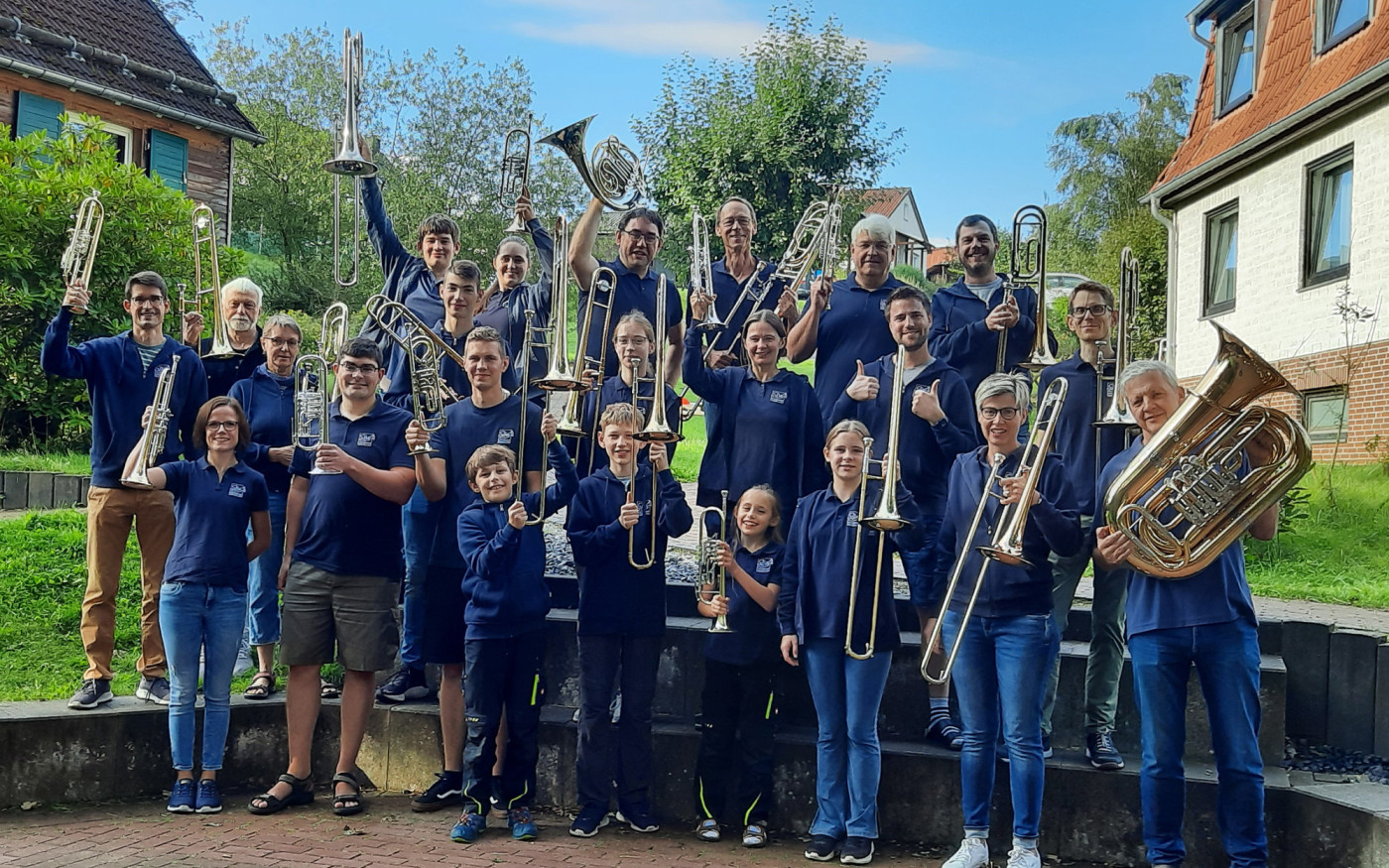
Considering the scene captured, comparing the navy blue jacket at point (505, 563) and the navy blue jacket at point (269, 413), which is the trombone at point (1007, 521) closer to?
the navy blue jacket at point (505, 563)

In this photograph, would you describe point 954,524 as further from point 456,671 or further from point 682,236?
point 682,236

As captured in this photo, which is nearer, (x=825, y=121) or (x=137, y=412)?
(x=137, y=412)

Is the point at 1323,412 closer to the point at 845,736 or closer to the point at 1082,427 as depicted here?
the point at 1082,427

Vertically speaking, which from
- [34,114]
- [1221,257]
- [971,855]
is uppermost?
[34,114]

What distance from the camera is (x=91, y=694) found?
5.85 metres

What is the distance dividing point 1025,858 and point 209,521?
383 centimetres

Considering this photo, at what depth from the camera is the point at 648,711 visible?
5547mm

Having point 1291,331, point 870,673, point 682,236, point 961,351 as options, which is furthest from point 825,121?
point 870,673

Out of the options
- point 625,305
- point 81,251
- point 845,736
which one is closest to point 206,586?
point 81,251

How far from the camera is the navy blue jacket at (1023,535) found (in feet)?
16.0

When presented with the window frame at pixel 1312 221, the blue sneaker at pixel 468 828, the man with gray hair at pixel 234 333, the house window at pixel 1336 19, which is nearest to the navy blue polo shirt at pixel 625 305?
the man with gray hair at pixel 234 333

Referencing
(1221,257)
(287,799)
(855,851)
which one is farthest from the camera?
(1221,257)

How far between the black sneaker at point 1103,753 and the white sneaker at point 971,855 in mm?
706

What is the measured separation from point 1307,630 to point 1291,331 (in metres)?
9.81
